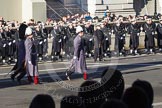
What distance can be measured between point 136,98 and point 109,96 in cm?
81

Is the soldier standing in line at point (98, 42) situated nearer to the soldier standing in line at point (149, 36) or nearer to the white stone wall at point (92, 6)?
the soldier standing in line at point (149, 36)

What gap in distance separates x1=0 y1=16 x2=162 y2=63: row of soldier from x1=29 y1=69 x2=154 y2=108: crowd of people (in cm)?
1810

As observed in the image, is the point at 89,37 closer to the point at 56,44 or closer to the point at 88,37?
the point at 88,37

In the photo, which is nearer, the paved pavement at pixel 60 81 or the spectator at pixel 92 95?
the spectator at pixel 92 95

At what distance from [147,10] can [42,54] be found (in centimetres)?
1830

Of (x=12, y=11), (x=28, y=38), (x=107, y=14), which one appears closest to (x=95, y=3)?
(x=107, y=14)

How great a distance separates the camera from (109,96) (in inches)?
289

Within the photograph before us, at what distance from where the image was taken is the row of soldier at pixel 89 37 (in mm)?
27703

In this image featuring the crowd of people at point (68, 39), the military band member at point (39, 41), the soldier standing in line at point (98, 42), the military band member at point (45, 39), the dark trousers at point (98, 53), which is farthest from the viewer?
the military band member at point (45, 39)

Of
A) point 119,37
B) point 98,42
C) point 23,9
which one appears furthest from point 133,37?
point 23,9

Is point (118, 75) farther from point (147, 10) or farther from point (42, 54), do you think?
point (147, 10)

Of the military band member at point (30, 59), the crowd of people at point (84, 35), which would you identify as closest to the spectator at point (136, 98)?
the military band member at point (30, 59)

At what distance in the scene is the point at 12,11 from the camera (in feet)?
128

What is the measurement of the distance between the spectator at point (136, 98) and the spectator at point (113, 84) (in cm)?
44
